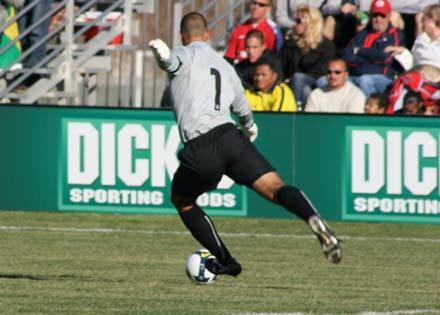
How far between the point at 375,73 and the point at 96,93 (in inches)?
165

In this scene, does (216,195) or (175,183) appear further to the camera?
(216,195)

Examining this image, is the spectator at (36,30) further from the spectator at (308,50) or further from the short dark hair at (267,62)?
the spectator at (308,50)

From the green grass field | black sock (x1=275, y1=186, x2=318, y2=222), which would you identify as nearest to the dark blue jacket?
the green grass field

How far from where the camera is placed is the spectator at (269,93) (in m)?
16.4

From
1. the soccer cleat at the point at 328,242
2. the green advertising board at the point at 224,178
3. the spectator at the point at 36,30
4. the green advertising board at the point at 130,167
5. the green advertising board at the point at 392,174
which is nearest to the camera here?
the soccer cleat at the point at 328,242

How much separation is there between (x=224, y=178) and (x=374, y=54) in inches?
115

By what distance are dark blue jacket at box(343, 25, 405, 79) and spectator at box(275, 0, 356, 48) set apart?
630mm

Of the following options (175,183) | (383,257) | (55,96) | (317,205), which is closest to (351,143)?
(317,205)

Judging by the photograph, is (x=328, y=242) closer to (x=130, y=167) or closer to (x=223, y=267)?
(x=223, y=267)

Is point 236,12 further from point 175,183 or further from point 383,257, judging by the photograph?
point 175,183

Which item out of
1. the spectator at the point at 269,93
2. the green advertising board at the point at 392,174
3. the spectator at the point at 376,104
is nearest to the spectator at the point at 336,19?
the spectator at the point at 269,93

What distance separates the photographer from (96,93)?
1912cm

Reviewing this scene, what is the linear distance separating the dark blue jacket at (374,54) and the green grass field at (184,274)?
2601 millimetres

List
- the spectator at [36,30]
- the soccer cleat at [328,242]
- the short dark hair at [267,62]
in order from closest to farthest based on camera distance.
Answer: the soccer cleat at [328,242]
the short dark hair at [267,62]
the spectator at [36,30]
